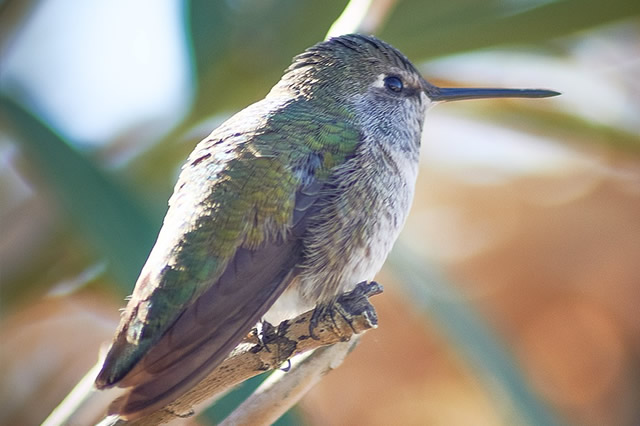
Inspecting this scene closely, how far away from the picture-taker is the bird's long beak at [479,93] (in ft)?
7.59

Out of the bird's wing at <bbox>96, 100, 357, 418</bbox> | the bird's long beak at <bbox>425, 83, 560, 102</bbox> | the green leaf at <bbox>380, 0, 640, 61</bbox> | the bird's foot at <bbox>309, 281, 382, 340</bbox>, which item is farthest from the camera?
the green leaf at <bbox>380, 0, 640, 61</bbox>

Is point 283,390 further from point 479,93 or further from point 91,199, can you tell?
point 479,93

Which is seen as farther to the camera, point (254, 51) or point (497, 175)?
point (497, 175)

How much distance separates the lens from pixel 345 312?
5.24ft

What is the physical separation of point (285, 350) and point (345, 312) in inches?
5.5

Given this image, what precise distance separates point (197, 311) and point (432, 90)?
1.22 metres

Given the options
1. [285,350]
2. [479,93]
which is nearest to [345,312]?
[285,350]

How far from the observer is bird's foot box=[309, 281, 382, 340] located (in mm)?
1553

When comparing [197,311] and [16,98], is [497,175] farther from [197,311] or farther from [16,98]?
[197,311]

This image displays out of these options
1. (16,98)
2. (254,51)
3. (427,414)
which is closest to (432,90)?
(254,51)

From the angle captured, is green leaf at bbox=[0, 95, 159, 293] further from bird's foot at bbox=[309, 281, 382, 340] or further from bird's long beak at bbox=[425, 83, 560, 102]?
bird's long beak at bbox=[425, 83, 560, 102]

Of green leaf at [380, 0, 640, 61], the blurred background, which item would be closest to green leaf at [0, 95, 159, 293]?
the blurred background

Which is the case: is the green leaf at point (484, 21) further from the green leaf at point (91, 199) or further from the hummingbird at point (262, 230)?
the green leaf at point (91, 199)

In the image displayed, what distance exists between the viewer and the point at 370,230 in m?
1.87
